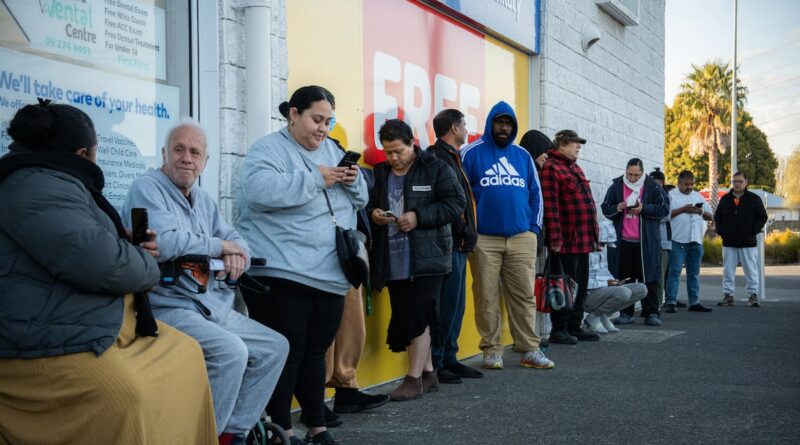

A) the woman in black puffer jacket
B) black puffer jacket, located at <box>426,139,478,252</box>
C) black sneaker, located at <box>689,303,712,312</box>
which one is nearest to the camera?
the woman in black puffer jacket

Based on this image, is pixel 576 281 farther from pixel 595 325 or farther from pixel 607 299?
pixel 595 325

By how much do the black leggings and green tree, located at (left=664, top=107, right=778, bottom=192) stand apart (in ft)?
183

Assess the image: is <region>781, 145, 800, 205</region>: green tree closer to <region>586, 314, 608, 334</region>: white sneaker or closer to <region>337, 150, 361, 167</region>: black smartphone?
<region>586, 314, 608, 334</region>: white sneaker

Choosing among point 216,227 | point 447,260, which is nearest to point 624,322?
point 447,260

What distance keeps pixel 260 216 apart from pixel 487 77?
178 inches

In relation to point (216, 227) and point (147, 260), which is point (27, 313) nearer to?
point (147, 260)

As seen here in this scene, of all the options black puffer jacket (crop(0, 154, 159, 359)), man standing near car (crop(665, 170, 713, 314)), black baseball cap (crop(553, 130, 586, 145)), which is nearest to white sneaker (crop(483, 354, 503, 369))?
black baseball cap (crop(553, 130, 586, 145))

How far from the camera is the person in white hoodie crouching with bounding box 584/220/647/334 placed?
924 cm

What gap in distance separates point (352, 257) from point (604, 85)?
7.69m

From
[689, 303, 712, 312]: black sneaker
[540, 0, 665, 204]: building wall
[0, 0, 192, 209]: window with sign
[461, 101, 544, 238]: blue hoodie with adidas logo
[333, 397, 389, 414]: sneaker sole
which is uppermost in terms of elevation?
[540, 0, 665, 204]: building wall

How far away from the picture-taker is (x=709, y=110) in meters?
55.9

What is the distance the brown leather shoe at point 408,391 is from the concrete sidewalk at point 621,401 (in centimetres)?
7

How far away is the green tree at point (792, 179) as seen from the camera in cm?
6569

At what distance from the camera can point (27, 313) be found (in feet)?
9.11
